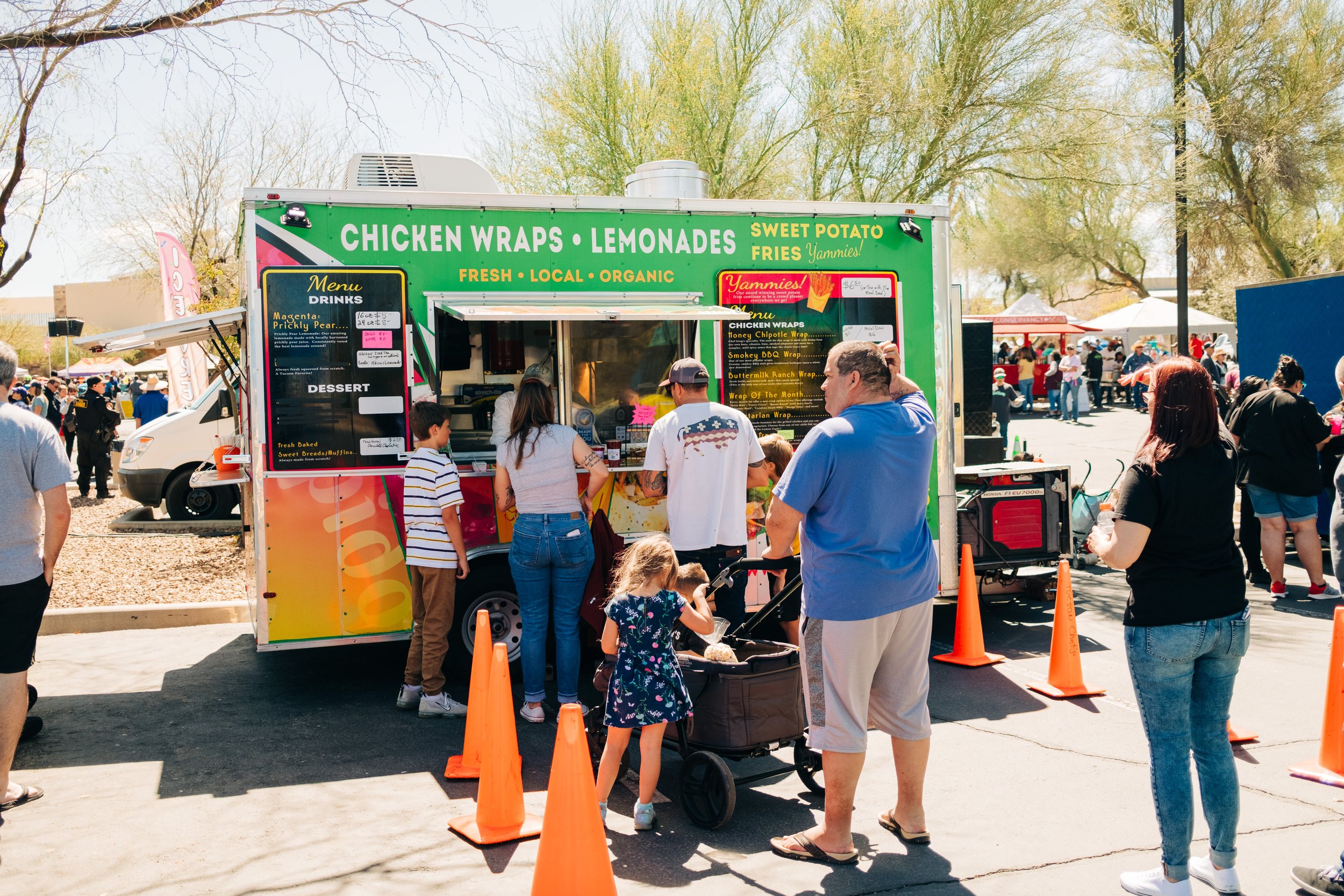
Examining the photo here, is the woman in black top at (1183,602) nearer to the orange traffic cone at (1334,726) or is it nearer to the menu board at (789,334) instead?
the orange traffic cone at (1334,726)

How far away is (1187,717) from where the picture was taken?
3654mm

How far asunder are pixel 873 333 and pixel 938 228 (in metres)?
0.83

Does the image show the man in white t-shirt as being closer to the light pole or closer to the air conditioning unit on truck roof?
the air conditioning unit on truck roof

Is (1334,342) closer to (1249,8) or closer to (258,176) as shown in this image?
(1249,8)

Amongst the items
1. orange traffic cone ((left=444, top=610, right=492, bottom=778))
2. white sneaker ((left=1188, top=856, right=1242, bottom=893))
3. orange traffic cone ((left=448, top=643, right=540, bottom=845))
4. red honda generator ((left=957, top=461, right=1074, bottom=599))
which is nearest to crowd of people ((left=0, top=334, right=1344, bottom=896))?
white sneaker ((left=1188, top=856, right=1242, bottom=893))

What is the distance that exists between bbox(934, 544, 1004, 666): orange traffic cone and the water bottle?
3.08m

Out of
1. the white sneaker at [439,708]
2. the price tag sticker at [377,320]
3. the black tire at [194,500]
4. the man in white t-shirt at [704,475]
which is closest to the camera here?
the man in white t-shirt at [704,475]

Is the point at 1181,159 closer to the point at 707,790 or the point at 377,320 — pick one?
the point at 377,320

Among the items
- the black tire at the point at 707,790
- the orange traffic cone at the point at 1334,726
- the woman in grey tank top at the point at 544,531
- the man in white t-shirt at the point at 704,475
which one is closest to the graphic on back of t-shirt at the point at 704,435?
the man in white t-shirt at the point at 704,475

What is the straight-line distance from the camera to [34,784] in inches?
200

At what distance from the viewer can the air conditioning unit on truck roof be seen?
6812 millimetres

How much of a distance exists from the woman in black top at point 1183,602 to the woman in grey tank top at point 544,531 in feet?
9.18

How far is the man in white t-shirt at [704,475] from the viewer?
5.57 metres

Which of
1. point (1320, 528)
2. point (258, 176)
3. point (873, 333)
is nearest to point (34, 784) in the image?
point (873, 333)
